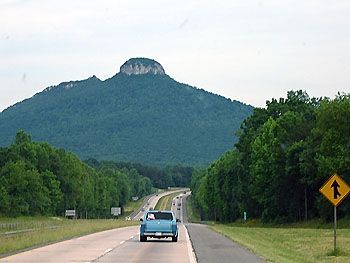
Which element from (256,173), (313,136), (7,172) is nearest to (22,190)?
(7,172)

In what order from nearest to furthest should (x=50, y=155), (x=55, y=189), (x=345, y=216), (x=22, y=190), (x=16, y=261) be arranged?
(x=16, y=261) → (x=345, y=216) → (x=22, y=190) → (x=55, y=189) → (x=50, y=155)

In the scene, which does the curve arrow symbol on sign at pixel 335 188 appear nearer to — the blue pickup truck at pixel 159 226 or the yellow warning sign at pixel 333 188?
the yellow warning sign at pixel 333 188

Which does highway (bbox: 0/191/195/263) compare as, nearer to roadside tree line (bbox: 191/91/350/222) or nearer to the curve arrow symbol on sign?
the curve arrow symbol on sign

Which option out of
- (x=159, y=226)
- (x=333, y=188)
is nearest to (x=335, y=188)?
(x=333, y=188)

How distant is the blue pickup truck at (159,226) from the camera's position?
142 ft

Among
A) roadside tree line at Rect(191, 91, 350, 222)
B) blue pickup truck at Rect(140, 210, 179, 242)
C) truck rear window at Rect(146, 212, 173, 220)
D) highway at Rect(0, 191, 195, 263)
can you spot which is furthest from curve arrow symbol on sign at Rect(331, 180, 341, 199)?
roadside tree line at Rect(191, 91, 350, 222)

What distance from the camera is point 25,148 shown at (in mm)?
125438

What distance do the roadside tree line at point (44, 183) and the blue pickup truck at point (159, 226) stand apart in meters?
66.7

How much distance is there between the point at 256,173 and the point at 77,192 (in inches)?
1876

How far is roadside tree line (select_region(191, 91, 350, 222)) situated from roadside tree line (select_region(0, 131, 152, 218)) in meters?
23.8

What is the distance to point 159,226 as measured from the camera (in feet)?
142

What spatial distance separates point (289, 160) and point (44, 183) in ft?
158

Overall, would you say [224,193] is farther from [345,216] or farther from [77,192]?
[345,216]

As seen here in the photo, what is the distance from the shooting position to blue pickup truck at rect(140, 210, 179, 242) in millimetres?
43406
